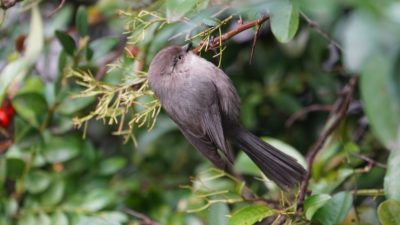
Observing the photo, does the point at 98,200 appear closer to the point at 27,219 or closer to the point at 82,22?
the point at 27,219

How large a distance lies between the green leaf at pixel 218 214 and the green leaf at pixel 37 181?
82 centimetres

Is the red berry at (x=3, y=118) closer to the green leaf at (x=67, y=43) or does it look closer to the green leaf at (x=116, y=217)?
the green leaf at (x=67, y=43)

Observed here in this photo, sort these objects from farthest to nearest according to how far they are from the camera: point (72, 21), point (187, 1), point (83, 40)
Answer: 1. point (72, 21)
2. point (83, 40)
3. point (187, 1)

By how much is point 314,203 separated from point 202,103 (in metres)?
0.56

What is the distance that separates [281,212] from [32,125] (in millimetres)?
1138

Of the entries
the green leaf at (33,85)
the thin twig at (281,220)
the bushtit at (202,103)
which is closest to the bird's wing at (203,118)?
the bushtit at (202,103)

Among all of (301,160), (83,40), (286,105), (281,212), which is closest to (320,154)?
(301,160)

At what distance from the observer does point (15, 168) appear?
92.8 inches

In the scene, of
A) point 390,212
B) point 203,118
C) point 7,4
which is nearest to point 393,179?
point 390,212

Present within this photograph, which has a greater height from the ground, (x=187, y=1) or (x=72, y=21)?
(x=187, y=1)

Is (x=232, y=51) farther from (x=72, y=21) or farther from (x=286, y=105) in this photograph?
(x=72, y=21)

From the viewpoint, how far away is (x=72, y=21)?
10.6 ft

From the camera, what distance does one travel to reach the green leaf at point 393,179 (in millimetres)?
1554

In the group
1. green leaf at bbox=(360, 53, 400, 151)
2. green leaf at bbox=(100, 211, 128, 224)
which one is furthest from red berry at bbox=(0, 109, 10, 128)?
green leaf at bbox=(360, 53, 400, 151)
